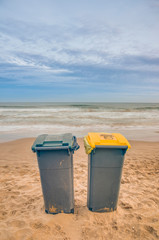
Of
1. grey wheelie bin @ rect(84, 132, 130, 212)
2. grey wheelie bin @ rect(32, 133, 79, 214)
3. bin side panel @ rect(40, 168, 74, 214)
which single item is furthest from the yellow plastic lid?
bin side panel @ rect(40, 168, 74, 214)

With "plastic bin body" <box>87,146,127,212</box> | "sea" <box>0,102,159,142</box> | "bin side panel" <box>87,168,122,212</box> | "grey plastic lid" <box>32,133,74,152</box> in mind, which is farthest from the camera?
"sea" <box>0,102,159,142</box>

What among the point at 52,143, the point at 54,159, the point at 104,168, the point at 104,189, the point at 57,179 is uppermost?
the point at 52,143

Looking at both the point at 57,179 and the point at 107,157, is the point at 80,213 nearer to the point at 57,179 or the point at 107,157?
the point at 57,179

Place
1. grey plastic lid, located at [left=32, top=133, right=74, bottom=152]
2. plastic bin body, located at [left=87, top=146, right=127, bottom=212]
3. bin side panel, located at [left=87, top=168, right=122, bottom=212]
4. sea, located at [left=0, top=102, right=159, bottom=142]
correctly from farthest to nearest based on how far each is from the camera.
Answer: sea, located at [left=0, top=102, right=159, bottom=142] → bin side panel, located at [left=87, top=168, right=122, bottom=212] → plastic bin body, located at [left=87, top=146, right=127, bottom=212] → grey plastic lid, located at [left=32, top=133, right=74, bottom=152]

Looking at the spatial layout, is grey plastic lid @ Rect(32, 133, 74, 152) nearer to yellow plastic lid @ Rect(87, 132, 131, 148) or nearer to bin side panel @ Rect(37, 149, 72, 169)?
bin side panel @ Rect(37, 149, 72, 169)

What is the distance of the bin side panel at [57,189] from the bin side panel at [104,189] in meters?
0.40

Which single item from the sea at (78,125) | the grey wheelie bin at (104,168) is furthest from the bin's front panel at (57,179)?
the sea at (78,125)

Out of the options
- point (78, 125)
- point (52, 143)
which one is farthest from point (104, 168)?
point (78, 125)

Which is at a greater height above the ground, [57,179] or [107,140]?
[107,140]

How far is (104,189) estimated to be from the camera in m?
2.80

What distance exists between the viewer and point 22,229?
8.38 feet

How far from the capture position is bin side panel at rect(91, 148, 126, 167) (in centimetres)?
258

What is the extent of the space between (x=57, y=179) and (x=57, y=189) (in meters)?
0.22

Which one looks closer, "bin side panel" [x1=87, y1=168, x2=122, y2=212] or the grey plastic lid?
the grey plastic lid
